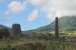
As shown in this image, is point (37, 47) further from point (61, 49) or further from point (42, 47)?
point (61, 49)

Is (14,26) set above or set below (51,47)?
above

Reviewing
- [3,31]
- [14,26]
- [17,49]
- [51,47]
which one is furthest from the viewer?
[14,26]

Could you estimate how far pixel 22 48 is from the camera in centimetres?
3569

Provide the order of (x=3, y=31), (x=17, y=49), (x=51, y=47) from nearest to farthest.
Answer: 1. (x=17, y=49)
2. (x=51, y=47)
3. (x=3, y=31)

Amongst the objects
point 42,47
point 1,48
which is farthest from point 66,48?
point 1,48

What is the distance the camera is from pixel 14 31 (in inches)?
2462

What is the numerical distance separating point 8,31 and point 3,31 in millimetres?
2169

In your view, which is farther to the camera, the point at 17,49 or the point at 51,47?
the point at 51,47

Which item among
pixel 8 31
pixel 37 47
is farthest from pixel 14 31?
pixel 37 47

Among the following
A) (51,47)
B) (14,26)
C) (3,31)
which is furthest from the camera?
(14,26)

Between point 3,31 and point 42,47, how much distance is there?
25009 millimetres

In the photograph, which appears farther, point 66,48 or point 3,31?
point 3,31

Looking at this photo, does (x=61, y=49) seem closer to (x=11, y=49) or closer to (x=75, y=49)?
(x=75, y=49)

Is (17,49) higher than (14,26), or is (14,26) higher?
(14,26)
